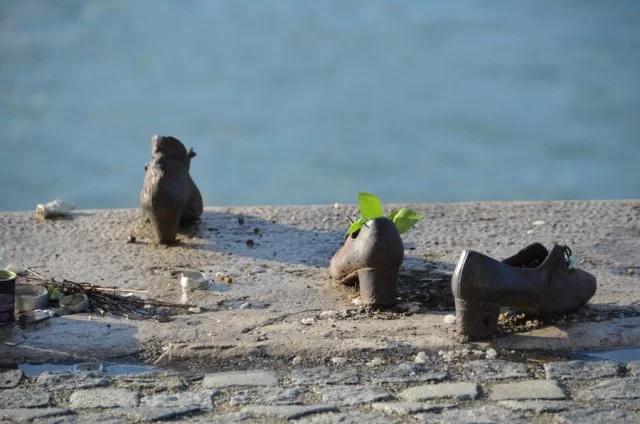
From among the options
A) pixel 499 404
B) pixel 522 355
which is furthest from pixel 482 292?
pixel 499 404

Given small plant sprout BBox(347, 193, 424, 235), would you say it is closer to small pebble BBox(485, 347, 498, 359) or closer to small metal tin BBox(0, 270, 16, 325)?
small pebble BBox(485, 347, 498, 359)

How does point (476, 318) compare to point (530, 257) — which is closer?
point (476, 318)

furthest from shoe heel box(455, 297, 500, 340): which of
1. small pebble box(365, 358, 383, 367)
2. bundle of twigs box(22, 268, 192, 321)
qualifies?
bundle of twigs box(22, 268, 192, 321)

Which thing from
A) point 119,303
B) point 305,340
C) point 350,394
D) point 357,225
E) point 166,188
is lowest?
point 350,394

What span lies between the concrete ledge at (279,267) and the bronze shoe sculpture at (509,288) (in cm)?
9

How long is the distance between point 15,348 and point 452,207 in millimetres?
2454

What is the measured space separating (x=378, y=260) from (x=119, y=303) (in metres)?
0.95

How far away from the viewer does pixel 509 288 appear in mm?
3670

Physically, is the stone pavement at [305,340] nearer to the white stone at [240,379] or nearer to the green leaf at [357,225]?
the white stone at [240,379]

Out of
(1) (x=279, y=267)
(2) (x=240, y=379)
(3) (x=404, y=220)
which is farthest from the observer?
(1) (x=279, y=267)

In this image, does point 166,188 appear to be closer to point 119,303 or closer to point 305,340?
point 119,303

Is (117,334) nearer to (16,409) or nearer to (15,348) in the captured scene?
(15,348)

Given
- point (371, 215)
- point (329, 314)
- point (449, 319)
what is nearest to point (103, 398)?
point (329, 314)

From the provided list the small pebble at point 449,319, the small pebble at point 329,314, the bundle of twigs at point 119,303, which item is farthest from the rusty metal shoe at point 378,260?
the bundle of twigs at point 119,303
